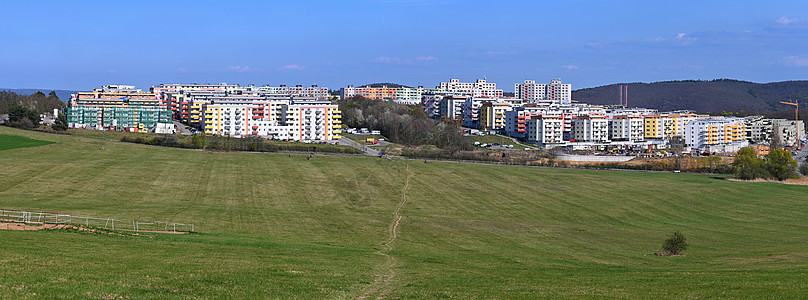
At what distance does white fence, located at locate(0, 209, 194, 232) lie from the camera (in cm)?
3716

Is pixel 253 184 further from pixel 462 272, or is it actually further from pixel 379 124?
pixel 379 124

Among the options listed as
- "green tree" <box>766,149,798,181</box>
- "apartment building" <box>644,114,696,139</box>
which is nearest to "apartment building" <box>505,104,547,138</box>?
"apartment building" <box>644,114,696,139</box>

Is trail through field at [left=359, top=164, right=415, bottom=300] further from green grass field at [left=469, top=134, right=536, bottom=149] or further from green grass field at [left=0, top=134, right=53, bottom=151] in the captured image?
green grass field at [left=469, top=134, right=536, bottom=149]

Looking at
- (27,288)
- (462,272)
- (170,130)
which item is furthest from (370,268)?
(170,130)

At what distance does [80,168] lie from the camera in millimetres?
77312

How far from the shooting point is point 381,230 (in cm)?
4688

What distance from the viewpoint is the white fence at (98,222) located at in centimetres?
3716

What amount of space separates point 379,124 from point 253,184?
10002 cm

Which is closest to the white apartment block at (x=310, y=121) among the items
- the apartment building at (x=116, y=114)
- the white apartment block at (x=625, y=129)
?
the apartment building at (x=116, y=114)

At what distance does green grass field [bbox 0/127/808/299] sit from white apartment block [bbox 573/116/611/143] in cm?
7446

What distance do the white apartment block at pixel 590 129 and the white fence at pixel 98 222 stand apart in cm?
14589

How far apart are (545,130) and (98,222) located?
13829cm

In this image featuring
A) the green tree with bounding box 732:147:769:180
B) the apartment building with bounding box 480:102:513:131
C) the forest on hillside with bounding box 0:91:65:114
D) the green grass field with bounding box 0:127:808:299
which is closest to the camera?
the green grass field with bounding box 0:127:808:299

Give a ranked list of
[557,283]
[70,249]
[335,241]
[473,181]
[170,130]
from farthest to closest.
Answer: [170,130], [473,181], [335,241], [70,249], [557,283]
